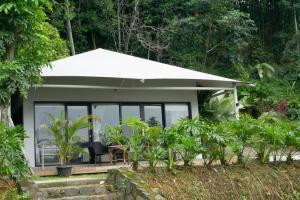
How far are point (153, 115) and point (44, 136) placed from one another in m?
3.43

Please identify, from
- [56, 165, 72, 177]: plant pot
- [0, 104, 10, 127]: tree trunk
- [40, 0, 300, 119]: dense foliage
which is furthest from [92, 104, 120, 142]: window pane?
[40, 0, 300, 119]: dense foliage

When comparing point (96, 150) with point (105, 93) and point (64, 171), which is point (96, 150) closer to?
point (105, 93)

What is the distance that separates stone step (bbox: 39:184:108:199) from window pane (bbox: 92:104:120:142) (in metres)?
4.95

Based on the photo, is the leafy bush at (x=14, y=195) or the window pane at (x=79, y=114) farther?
the window pane at (x=79, y=114)

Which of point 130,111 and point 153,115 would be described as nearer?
point 130,111

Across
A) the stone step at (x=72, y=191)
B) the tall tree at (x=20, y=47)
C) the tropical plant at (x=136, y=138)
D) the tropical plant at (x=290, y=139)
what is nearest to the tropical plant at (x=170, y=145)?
the tropical plant at (x=136, y=138)

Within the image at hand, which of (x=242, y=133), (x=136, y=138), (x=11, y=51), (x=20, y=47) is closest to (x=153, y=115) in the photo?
(x=20, y=47)

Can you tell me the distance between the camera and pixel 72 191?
747 cm

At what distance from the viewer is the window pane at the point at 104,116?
41.6 feet

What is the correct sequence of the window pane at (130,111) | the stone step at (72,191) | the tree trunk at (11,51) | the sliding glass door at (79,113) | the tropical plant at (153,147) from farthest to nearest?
the window pane at (130,111)
the sliding glass door at (79,113)
the tree trunk at (11,51)
the tropical plant at (153,147)
the stone step at (72,191)

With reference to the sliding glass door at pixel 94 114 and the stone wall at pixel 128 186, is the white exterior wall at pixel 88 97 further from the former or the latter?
the stone wall at pixel 128 186

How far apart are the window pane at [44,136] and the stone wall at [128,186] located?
4.32m

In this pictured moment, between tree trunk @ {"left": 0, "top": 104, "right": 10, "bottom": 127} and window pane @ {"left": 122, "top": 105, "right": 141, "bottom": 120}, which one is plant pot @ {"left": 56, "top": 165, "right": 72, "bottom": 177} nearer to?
tree trunk @ {"left": 0, "top": 104, "right": 10, "bottom": 127}

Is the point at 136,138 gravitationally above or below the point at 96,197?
above
